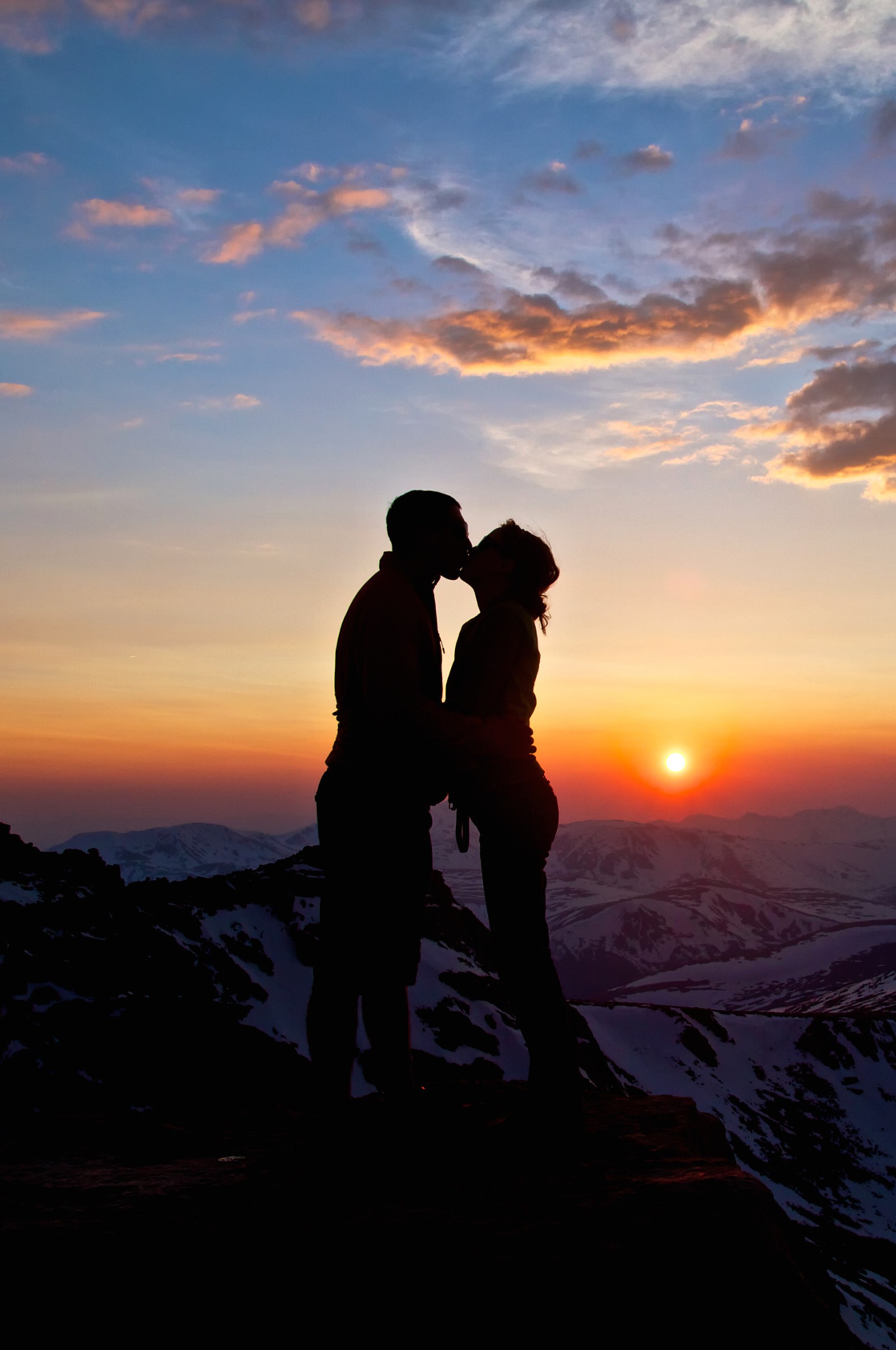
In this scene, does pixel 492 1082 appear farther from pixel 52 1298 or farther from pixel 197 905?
pixel 197 905

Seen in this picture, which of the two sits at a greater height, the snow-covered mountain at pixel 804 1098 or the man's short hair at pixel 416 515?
the man's short hair at pixel 416 515

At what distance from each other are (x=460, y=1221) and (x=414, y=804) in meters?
2.47

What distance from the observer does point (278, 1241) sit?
13.2 ft

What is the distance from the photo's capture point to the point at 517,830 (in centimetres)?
615

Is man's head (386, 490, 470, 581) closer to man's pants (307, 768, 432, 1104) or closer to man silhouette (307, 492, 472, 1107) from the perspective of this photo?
man silhouette (307, 492, 472, 1107)

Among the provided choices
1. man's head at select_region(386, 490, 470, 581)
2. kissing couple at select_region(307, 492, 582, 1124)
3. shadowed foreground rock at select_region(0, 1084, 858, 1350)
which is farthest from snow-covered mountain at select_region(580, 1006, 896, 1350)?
man's head at select_region(386, 490, 470, 581)

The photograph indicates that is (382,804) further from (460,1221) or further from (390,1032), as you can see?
(460,1221)

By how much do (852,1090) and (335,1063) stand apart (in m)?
116

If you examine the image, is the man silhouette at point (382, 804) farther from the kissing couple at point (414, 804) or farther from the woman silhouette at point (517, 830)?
the woman silhouette at point (517, 830)

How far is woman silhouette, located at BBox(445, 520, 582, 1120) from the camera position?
607 cm

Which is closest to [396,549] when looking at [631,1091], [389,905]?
[389,905]

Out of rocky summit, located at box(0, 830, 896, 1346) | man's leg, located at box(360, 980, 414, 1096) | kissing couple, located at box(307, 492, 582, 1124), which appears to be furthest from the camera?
man's leg, located at box(360, 980, 414, 1096)

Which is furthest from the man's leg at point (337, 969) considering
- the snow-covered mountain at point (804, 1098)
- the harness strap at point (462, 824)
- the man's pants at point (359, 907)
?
the snow-covered mountain at point (804, 1098)

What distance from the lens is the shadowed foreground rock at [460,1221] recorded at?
138 inches
